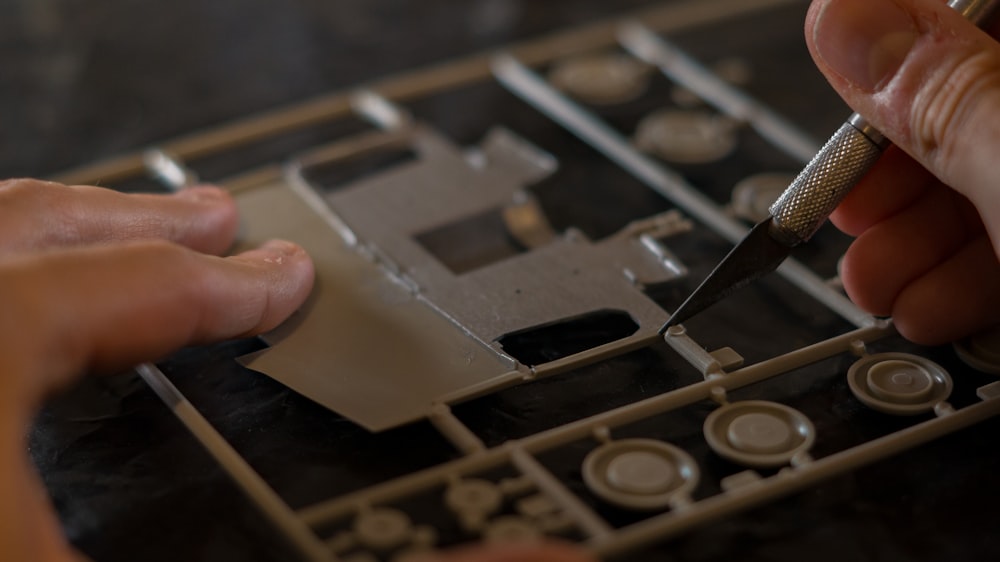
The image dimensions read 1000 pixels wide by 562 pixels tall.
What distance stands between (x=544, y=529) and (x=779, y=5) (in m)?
0.77

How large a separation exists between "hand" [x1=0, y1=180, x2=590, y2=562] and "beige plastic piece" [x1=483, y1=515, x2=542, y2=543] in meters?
0.02

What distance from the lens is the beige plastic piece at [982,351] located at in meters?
0.71

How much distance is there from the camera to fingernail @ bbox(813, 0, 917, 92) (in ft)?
2.09

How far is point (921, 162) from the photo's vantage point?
2.16ft

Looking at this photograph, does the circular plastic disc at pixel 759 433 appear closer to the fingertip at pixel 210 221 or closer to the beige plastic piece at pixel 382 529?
the beige plastic piece at pixel 382 529

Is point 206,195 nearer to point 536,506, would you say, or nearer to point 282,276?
point 282,276

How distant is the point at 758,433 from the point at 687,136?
377mm

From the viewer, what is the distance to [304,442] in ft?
2.23

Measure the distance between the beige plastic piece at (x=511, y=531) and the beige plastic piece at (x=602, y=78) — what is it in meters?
0.53

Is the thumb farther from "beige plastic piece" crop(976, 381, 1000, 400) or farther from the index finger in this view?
the index finger

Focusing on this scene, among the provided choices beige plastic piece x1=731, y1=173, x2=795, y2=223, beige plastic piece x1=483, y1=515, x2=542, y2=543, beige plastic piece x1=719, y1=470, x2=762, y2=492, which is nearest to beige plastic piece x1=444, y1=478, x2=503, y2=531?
beige plastic piece x1=483, y1=515, x2=542, y2=543

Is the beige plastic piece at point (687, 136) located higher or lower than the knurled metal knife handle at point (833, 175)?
lower

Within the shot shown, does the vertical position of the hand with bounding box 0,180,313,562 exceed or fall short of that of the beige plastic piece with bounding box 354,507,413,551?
it exceeds it

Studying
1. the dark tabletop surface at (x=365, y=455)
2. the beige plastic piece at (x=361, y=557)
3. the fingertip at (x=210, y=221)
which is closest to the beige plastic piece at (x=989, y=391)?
the dark tabletop surface at (x=365, y=455)
